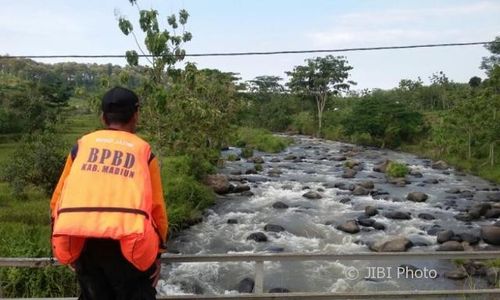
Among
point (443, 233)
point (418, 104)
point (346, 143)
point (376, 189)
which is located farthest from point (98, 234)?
point (418, 104)

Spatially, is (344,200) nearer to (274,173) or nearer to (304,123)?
(274,173)

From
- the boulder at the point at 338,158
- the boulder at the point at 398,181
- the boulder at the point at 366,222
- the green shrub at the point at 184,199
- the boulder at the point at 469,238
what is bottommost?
the boulder at the point at 338,158

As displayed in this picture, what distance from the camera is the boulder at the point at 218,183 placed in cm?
1988

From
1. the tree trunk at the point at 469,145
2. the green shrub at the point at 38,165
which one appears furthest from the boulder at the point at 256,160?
the green shrub at the point at 38,165

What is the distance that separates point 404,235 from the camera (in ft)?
47.5

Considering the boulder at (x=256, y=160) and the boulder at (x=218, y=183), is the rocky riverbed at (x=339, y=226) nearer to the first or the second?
the boulder at (x=218, y=183)

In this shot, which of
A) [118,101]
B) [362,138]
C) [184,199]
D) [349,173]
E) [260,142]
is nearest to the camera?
[118,101]

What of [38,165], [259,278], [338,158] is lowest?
[338,158]

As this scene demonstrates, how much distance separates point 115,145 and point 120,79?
9.52m

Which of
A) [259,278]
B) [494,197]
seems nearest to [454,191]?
[494,197]

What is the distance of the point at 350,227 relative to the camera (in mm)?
14867

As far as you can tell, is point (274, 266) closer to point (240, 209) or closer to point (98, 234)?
point (240, 209)

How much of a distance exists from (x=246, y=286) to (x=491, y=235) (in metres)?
7.75

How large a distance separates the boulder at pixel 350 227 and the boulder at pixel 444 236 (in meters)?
2.35
